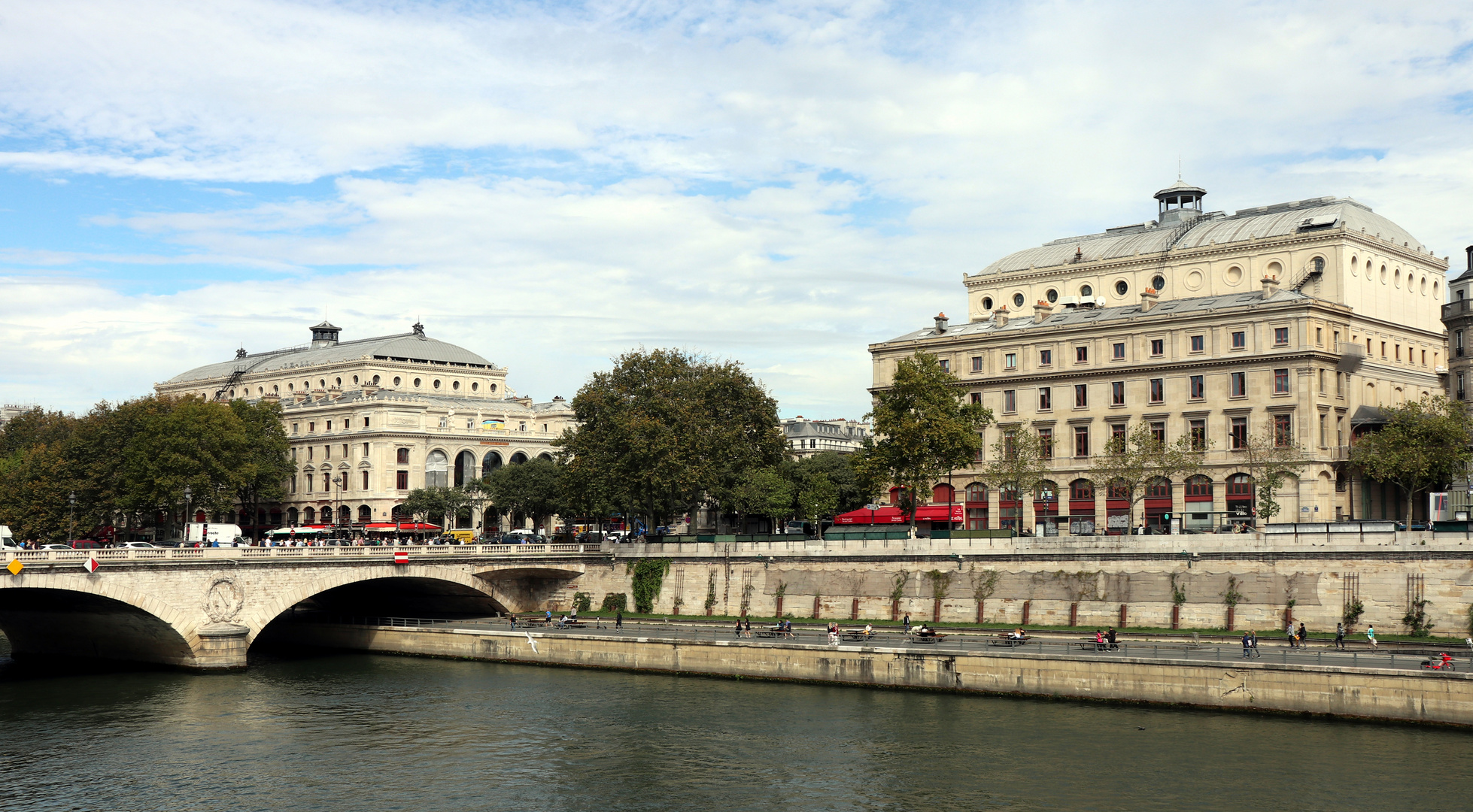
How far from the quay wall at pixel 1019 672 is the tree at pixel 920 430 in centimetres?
2341

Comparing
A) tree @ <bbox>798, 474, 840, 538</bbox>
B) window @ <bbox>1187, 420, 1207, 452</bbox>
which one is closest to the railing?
tree @ <bbox>798, 474, 840, 538</bbox>

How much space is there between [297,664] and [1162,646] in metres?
46.1

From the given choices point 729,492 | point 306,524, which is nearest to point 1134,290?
point 729,492

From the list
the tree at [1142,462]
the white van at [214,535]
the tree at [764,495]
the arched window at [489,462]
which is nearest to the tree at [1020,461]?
the tree at [1142,462]

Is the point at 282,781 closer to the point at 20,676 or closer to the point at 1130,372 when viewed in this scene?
the point at 20,676

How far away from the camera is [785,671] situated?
66188mm

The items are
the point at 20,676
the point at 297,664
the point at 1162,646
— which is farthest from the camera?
the point at 297,664

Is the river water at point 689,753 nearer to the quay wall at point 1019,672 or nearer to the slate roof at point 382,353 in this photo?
the quay wall at point 1019,672

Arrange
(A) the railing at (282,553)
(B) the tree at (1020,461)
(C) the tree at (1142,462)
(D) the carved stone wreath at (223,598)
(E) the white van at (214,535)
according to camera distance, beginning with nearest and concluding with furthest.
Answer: (A) the railing at (282,553)
(D) the carved stone wreath at (223,598)
(C) the tree at (1142,462)
(E) the white van at (214,535)
(B) the tree at (1020,461)

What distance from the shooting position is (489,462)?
161500 mm

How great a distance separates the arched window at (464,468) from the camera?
159 metres

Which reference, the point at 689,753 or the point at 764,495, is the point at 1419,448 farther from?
the point at 689,753

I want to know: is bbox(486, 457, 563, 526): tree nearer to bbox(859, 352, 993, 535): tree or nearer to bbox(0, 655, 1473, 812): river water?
bbox(859, 352, 993, 535): tree

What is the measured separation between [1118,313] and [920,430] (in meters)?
21.1
